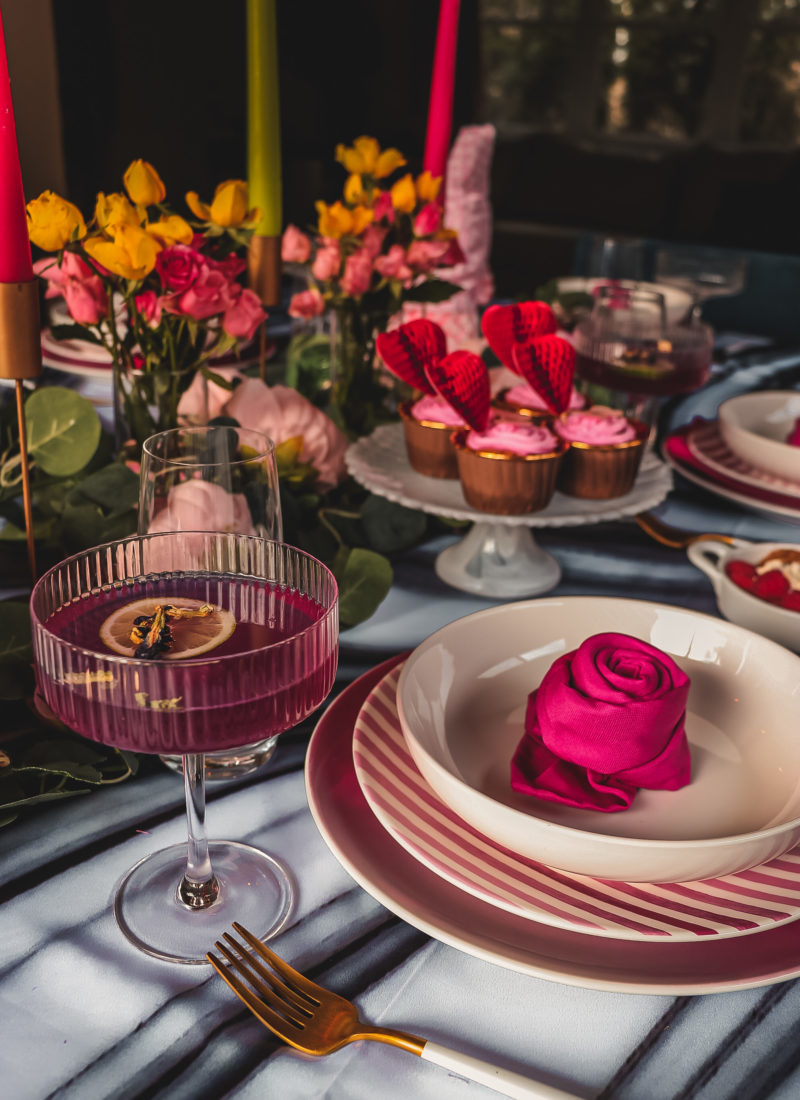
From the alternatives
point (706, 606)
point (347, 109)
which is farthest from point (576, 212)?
point (706, 606)

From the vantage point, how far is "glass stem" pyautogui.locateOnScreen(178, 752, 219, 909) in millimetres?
526

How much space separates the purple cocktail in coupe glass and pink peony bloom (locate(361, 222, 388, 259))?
0.58 metres

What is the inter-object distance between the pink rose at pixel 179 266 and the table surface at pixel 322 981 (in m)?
0.42

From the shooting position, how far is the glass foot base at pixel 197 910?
52cm

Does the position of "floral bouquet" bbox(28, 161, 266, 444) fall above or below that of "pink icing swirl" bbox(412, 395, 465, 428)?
above

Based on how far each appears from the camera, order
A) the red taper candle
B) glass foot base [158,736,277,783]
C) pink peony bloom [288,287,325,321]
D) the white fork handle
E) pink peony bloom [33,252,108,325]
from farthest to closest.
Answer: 1. pink peony bloom [288,287,325,321]
2. pink peony bloom [33,252,108,325]
3. glass foot base [158,736,277,783]
4. the red taper candle
5. the white fork handle

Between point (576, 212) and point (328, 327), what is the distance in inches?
150

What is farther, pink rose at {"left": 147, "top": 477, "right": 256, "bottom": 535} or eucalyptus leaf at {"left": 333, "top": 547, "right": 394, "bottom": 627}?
eucalyptus leaf at {"left": 333, "top": 547, "right": 394, "bottom": 627}

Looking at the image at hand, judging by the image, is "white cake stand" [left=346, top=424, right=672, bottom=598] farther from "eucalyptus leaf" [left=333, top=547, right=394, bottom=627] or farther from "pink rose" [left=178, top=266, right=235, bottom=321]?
"pink rose" [left=178, top=266, right=235, bottom=321]

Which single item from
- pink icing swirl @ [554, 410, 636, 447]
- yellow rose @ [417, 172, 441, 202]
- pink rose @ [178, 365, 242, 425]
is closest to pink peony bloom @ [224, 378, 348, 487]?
pink rose @ [178, 365, 242, 425]

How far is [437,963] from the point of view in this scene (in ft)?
1.71

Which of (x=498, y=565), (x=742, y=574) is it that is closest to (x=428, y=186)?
(x=498, y=565)

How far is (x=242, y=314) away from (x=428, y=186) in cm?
39

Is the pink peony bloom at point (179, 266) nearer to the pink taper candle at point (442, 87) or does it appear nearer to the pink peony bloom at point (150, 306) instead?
the pink peony bloom at point (150, 306)
